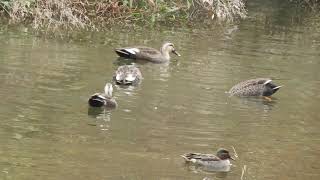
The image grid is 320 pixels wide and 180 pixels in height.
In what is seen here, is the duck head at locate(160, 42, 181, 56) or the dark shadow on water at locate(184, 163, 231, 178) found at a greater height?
the duck head at locate(160, 42, 181, 56)

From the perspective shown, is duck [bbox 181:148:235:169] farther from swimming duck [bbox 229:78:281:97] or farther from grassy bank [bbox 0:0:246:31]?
grassy bank [bbox 0:0:246:31]

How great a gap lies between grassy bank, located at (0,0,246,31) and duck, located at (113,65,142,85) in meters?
6.04

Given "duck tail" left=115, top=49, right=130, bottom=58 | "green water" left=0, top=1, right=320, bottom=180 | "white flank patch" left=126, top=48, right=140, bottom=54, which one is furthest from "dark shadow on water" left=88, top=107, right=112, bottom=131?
"white flank patch" left=126, top=48, right=140, bottom=54

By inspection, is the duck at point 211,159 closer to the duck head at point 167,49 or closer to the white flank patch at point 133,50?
the white flank patch at point 133,50

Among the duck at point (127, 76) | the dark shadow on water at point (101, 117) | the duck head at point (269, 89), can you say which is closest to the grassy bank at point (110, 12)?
the duck at point (127, 76)

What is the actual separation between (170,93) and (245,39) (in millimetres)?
8332

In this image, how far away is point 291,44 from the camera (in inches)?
880

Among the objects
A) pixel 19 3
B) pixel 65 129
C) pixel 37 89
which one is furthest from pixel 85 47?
pixel 65 129

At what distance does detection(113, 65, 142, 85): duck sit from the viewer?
15.5 metres

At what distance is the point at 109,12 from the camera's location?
24000 millimetres

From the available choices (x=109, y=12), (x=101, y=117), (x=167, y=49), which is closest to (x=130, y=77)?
(x=101, y=117)

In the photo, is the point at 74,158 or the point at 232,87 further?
the point at 232,87

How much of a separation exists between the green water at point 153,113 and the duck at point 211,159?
115 mm

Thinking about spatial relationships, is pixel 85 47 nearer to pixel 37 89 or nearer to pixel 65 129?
pixel 37 89
